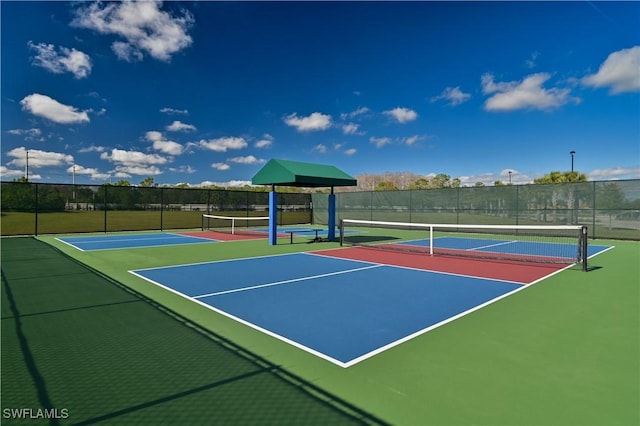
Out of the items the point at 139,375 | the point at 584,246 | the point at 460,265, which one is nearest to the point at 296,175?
the point at 460,265

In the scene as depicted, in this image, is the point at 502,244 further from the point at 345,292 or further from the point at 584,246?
the point at 345,292

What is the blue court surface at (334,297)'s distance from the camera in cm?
467

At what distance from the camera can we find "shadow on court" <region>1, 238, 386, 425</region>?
299 cm

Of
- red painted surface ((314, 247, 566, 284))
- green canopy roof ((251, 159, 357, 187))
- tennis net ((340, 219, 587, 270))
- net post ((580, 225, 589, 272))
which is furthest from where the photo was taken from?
green canopy roof ((251, 159, 357, 187))

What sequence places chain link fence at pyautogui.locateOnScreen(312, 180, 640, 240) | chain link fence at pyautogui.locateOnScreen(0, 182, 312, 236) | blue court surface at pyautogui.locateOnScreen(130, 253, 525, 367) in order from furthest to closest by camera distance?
chain link fence at pyautogui.locateOnScreen(0, 182, 312, 236) < chain link fence at pyautogui.locateOnScreen(312, 180, 640, 240) < blue court surface at pyautogui.locateOnScreen(130, 253, 525, 367)

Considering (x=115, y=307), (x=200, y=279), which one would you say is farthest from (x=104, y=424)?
(x=200, y=279)

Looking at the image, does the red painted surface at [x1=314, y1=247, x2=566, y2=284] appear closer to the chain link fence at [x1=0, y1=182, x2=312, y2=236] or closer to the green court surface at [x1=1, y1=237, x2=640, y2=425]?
the green court surface at [x1=1, y1=237, x2=640, y2=425]

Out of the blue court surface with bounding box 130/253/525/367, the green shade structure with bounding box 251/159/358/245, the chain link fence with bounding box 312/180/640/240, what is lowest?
the blue court surface with bounding box 130/253/525/367

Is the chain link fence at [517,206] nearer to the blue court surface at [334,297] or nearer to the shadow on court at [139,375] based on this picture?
the blue court surface at [334,297]

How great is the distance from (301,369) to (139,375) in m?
1.57

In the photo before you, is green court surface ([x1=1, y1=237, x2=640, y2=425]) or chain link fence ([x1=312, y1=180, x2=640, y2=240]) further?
chain link fence ([x1=312, y1=180, x2=640, y2=240])

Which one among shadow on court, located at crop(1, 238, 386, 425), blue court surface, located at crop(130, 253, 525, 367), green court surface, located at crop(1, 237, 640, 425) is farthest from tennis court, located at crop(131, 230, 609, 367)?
shadow on court, located at crop(1, 238, 386, 425)

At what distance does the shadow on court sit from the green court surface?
0.6 inches

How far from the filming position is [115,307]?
5.95 m
